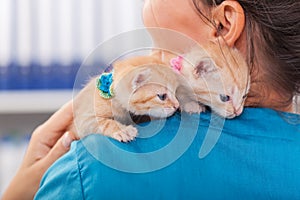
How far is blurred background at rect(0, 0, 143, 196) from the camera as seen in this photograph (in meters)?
2.35

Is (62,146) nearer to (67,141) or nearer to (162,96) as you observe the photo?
(67,141)

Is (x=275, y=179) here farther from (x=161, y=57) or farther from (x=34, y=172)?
(x=34, y=172)

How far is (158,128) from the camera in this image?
2.71 ft

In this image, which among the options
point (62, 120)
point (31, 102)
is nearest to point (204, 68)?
point (62, 120)

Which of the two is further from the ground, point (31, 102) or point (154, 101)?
point (154, 101)

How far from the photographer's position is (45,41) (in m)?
2.38

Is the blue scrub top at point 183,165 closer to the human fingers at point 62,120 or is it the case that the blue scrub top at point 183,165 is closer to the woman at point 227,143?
the woman at point 227,143

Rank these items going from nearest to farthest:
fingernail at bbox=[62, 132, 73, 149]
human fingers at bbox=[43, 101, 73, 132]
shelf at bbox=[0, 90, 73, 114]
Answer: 1. fingernail at bbox=[62, 132, 73, 149]
2. human fingers at bbox=[43, 101, 73, 132]
3. shelf at bbox=[0, 90, 73, 114]

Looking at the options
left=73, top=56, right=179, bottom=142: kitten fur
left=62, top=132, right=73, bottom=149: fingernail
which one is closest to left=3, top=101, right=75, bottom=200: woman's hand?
left=62, top=132, right=73, bottom=149: fingernail

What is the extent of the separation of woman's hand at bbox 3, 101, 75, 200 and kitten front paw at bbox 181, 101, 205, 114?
288 millimetres

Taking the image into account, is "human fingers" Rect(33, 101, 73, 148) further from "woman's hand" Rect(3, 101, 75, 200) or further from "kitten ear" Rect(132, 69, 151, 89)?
"kitten ear" Rect(132, 69, 151, 89)

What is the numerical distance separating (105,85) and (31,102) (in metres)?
1.50

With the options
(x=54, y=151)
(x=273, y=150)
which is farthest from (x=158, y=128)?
(x=54, y=151)

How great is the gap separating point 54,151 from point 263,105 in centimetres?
40
